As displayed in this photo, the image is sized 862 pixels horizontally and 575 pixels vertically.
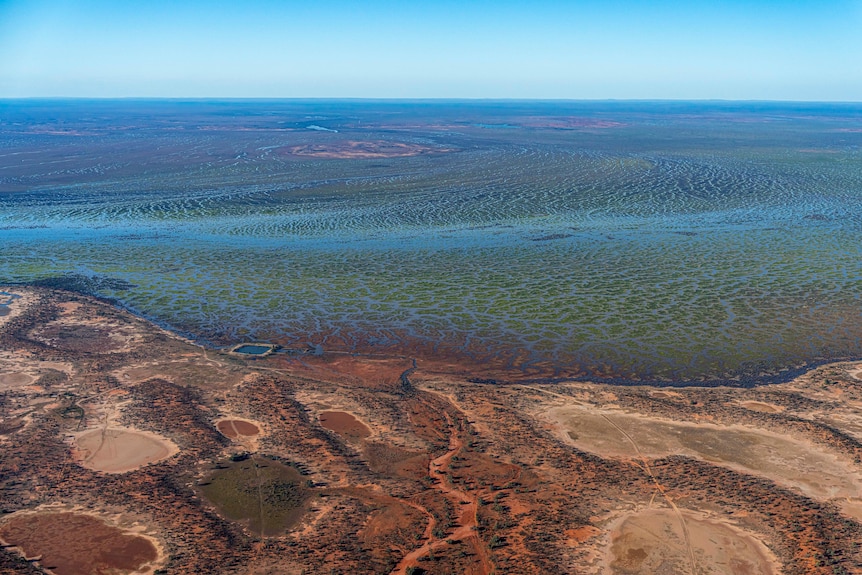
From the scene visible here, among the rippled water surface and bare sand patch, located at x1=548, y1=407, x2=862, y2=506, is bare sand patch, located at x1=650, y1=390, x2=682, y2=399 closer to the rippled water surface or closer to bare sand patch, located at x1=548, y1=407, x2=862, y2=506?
the rippled water surface

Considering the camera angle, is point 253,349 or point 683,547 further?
point 253,349

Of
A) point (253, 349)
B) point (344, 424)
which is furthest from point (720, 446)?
point (253, 349)

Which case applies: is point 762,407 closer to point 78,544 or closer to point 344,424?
point 344,424

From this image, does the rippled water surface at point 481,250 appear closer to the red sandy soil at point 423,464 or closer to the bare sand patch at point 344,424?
the red sandy soil at point 423,464

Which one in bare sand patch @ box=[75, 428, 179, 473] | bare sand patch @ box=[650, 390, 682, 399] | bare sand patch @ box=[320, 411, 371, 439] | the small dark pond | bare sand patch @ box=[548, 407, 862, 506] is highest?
bare sand patch @ box=[548, 407, 862, 506]

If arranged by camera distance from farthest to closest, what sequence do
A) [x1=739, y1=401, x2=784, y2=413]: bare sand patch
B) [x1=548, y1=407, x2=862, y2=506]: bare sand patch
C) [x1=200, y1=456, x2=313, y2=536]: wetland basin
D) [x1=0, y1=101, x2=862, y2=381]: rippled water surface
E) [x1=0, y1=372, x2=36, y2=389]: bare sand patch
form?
[x1=0, y1=101, x2=862, y2=381]: rippled water surface < [x1=0, y1=372, x2=36, y2=389]: bare sand patch < [x1=739, y1=401, x2=784, y2=413]: bare sand patch < [x1=548, y1=407, x2=862, y2=506]: bare sand patch < [x1=200, y1=456, x2=313, y2=536]: wetland basin

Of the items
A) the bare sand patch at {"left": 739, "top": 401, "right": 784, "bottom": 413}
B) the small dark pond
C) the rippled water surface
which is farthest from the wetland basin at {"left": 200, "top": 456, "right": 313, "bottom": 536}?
the bare sand patch at {"left": 739, "top": 401, "right": 784, "bottom": 413}

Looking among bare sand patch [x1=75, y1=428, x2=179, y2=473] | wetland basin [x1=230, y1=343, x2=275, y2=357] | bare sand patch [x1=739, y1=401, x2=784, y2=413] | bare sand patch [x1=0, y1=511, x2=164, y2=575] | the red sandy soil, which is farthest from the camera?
wetland basin [x1=230, y1=343, x2=275, y2=357]
